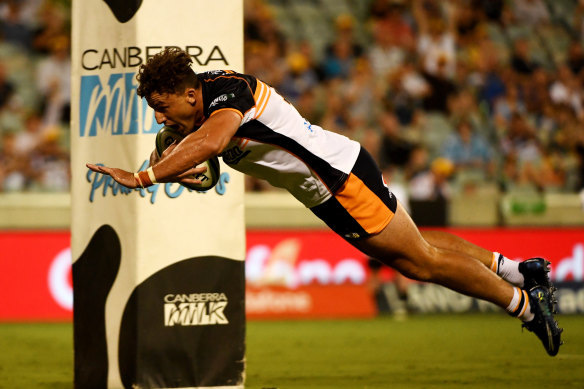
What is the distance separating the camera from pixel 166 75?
6160 millimetres

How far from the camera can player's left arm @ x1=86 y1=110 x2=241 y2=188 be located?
5949 mm

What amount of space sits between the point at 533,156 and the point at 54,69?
7899mm

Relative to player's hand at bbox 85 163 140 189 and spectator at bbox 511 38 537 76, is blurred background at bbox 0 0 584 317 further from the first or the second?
player's hand at bbox 85 163 140 189

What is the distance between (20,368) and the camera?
9062 millimetres

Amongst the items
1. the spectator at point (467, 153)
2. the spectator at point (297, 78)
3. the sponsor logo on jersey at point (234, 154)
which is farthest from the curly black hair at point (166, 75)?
the spectator at point (467, 153)

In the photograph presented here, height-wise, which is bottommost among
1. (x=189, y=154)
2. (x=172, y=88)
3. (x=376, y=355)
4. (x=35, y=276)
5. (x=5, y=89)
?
(x=376, y=355)

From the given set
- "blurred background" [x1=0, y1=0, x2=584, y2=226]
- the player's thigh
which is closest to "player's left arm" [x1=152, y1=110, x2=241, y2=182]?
the player's thigh

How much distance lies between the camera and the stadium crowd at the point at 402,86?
15133 millimetres

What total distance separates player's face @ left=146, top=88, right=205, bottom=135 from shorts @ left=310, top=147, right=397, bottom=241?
116cm

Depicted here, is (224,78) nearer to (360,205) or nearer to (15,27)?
(360,205)

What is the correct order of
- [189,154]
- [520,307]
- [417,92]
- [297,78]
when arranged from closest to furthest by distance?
[189,154] → [520,307] → [297,78] → [417,92]

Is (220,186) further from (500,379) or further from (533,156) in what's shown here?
(533,156)


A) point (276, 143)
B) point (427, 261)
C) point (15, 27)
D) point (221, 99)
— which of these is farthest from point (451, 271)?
point (15, 27)

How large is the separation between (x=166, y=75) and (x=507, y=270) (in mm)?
3107
